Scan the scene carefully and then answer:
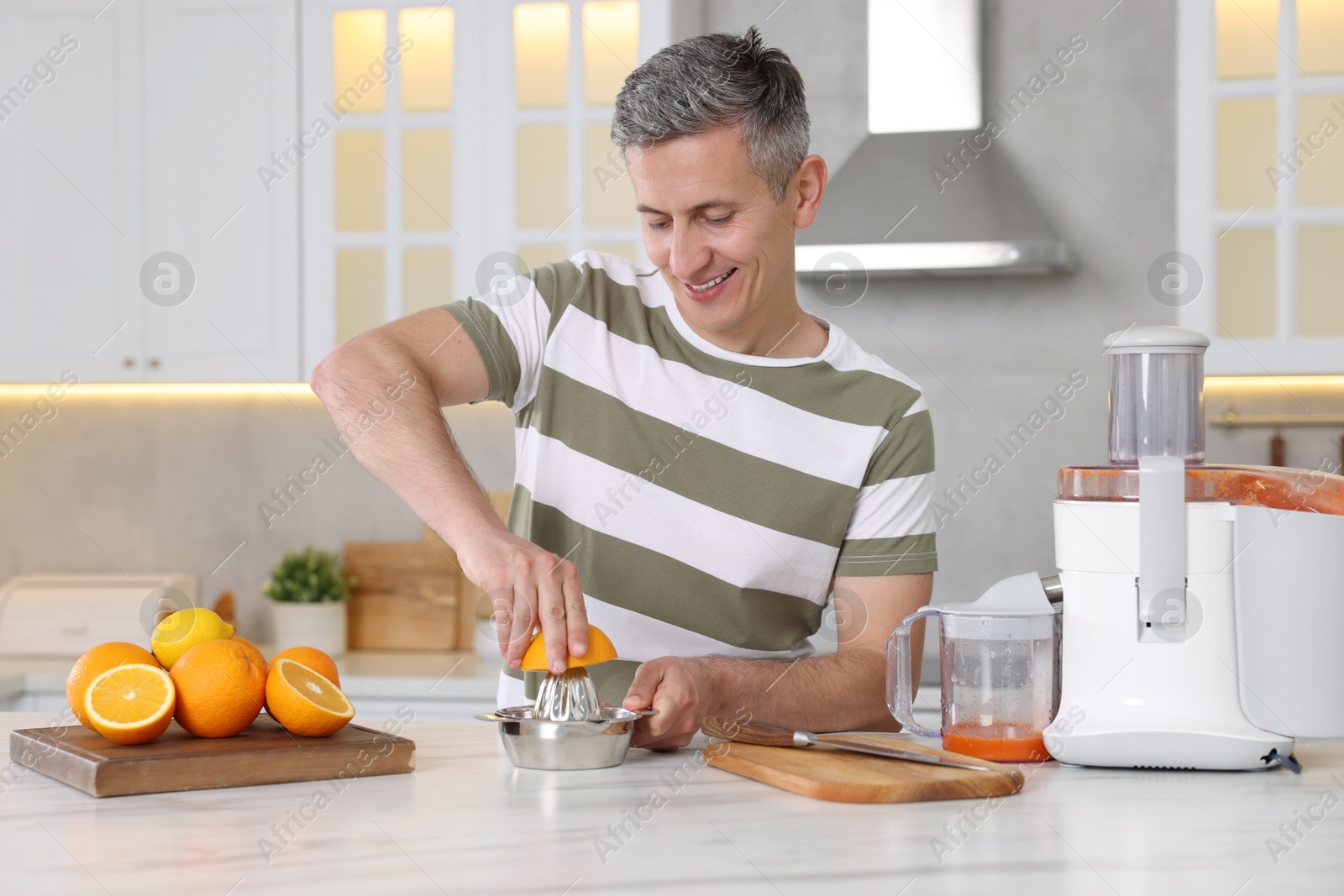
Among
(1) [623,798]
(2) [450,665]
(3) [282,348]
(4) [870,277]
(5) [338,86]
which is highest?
(5) [338,86]

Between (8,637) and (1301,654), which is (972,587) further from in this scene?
(8,637)

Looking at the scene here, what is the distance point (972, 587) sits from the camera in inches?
112

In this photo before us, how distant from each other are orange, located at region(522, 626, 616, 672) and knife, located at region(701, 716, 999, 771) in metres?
0.13

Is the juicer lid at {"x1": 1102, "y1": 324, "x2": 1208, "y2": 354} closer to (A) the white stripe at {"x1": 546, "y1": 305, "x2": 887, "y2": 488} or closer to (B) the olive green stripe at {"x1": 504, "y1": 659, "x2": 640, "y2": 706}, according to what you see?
(A) the white stripe at {"x1": 546, "y1": 305, "x2": 887, "y2": 488}

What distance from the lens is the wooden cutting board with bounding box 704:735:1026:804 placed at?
3.05 feet

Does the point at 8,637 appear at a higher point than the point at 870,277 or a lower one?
lower

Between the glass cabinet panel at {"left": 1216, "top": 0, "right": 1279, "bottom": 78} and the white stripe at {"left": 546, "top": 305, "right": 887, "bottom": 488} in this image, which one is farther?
the glass cabinet panel at {"left": 1216, "top": 0, "right": 1279, "bottom": 78}

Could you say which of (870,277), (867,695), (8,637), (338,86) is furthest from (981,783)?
(8,637)

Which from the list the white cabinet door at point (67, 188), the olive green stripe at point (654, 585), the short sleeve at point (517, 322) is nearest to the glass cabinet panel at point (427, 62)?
the white cabinet door at point (67, 188)

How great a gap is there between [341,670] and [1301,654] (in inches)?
76.3

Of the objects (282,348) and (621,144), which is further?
(282,348)

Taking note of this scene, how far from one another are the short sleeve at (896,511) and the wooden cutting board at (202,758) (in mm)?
626

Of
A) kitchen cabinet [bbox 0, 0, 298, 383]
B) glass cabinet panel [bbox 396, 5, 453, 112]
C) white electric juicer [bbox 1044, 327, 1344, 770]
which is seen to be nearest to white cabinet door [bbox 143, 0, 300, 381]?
kitchen cabinet [bbox 0, 0, 298, 383]

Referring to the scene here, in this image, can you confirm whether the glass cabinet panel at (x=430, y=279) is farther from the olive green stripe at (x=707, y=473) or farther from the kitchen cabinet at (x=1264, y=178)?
the kitchen cabinet at (x=1264, y=178)
